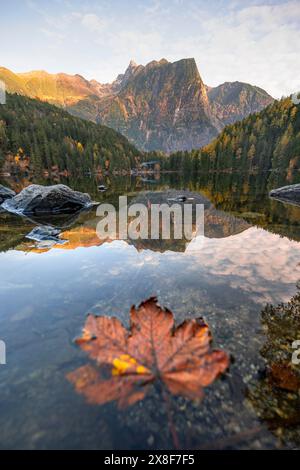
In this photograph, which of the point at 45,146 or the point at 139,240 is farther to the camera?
the point at 45,146

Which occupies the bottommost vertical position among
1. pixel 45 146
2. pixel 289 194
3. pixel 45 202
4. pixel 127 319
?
pixel 127 319

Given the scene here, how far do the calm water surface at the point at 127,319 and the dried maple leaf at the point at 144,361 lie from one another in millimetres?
149

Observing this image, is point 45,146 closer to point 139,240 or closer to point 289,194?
point 289,194

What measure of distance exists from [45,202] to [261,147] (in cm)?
9966

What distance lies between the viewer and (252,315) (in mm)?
4016

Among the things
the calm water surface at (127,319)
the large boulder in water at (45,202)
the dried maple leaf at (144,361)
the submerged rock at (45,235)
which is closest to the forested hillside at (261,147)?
the large boulder in water at (45,202)

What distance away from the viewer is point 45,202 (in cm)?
1673

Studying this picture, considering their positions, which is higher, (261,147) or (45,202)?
(261,147)

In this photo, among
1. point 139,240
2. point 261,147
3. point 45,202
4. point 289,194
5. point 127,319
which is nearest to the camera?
point 127,319

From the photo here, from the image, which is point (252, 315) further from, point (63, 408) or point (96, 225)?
point (96, 225)

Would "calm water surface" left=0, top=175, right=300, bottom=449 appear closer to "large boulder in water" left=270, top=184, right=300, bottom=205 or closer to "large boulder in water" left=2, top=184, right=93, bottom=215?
"large boulder in water" left=2, top=184, right=93, bottom=215

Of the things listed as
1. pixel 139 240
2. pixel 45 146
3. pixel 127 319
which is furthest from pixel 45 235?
pixel 45 146

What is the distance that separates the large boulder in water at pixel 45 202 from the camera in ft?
54.7
